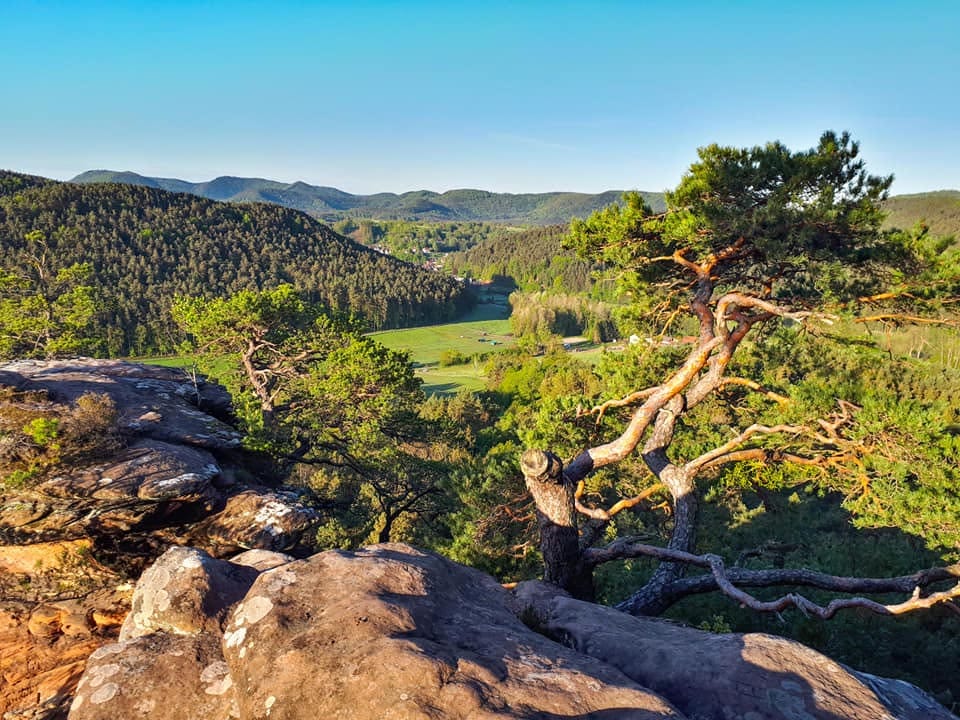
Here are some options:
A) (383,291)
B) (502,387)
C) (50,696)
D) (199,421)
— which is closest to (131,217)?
(383,291)

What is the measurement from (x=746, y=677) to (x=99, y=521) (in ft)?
32.4

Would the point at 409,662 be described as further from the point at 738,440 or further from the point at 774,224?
the point at 774,224

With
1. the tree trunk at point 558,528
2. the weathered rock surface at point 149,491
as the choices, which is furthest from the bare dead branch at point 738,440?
the weathered rock surface at point 149,491

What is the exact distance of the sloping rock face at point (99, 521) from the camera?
7.16 m

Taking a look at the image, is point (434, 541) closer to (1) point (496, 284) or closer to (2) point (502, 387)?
(2) point (502, 387)

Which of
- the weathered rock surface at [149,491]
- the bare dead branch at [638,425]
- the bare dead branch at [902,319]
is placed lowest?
the weathered rock surface at [149,491]

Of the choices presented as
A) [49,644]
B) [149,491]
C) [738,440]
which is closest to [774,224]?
[738,440]

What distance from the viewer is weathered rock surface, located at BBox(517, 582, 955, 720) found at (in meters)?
4.07

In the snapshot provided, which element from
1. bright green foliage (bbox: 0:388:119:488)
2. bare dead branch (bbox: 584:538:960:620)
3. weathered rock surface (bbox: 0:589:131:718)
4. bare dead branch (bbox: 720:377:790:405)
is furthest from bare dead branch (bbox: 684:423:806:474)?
bright green foliage (bbox: 0:388:119:488)

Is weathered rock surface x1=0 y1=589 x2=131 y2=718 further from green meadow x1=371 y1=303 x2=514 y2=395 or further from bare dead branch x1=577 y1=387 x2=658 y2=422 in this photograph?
green meadow x1=371 y1=303 x2=514 y2=395

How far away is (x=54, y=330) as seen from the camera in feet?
74.0

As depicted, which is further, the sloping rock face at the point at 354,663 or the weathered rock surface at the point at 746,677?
the weathered rock surface at the point at 746,677

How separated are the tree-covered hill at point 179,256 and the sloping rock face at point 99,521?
69.9 m

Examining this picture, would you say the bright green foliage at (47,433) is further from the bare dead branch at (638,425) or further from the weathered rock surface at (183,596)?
the bare dead branch at (638,425)
